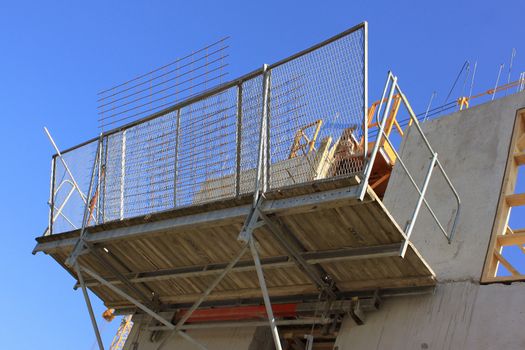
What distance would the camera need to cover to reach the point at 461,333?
29.9ft

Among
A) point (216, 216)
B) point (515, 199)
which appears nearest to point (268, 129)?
point (216, 216)

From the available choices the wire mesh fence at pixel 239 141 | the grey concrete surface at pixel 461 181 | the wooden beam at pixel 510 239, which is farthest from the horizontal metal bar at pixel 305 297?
the wire mesh fence at pixel 239 141

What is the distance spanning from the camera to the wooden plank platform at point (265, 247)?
8789 millimetres

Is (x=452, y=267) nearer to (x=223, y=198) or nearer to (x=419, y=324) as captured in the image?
(x=419, y=324)

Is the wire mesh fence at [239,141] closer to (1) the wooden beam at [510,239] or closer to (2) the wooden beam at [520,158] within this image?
(1) the wooden beam at [510,239]

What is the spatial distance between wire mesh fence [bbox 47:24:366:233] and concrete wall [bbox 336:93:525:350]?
2.46 metres

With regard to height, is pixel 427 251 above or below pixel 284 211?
above

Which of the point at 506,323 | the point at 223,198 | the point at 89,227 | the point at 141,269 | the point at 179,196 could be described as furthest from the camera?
the point at 141,269

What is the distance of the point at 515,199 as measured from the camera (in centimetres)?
1009

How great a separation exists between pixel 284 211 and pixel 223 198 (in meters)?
0.96

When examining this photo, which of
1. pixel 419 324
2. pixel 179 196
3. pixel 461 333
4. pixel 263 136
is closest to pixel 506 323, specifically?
pixel 461 333

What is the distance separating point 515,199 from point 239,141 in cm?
407

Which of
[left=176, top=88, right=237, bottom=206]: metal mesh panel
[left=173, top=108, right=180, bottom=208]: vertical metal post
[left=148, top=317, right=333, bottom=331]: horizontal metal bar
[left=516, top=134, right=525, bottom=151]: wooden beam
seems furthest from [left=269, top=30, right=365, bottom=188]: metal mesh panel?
[left=516, top=134, right=525, bottom=151]: wooden beam

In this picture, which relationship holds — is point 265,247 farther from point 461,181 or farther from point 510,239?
point 510,239
